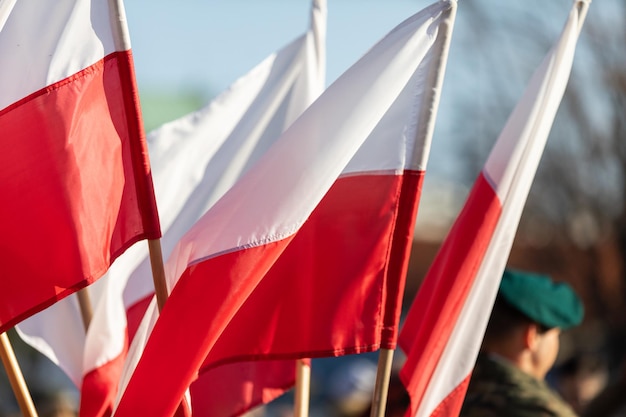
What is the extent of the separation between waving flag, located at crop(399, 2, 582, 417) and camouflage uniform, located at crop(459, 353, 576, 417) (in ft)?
1.45

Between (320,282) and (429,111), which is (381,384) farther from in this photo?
(429,111)

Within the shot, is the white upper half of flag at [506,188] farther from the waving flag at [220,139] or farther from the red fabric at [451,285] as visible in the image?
the waving flag at [220,139]

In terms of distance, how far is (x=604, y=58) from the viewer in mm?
16078

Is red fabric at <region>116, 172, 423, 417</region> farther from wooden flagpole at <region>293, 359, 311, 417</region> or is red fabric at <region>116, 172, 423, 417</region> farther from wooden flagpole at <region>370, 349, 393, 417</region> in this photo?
wooden flagpole at <region>293, 359, 311, 417</region>

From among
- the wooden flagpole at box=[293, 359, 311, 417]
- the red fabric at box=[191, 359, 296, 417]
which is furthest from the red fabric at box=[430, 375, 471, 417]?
the red fabric at box=[191, 359, 296, 417]

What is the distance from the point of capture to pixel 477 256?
11.9 ft

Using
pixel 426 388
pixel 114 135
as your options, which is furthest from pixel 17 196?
pixel 426 388

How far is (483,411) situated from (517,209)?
80cm

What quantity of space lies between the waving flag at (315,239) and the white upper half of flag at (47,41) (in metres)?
0.56

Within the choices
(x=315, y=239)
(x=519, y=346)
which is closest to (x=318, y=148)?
(x=315, y=239)

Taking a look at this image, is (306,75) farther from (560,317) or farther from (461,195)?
(461,195)

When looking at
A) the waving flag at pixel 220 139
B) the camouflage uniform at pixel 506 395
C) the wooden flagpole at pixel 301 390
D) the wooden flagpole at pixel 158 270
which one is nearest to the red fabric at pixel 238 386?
the wooden flagpole at pixel 301 390

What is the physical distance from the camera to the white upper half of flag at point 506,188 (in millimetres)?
3602

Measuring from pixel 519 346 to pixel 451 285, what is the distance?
0.88 metres
